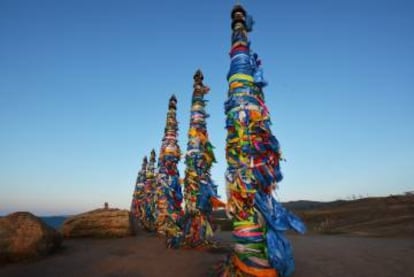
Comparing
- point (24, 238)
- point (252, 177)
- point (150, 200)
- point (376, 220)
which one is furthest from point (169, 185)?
point (376, 220)

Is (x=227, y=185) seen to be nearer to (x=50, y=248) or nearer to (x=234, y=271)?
(x=234, y=271)

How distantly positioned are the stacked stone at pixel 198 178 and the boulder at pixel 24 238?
4537mm

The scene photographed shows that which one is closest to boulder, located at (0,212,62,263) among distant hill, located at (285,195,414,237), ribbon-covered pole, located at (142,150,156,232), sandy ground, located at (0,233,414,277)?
sandy ground, located at (0,233,414,277)

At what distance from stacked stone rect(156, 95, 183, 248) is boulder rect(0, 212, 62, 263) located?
14.6ft

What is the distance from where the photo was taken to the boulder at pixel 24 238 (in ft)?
25.1

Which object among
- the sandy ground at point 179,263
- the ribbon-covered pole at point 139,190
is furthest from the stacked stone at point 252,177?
the ribbon-covered pole at point 139,190

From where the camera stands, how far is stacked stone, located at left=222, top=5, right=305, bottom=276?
5.07 metres

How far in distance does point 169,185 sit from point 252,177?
25.4ft

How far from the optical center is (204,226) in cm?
996

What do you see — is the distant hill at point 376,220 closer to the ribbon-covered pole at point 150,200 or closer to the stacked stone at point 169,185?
the stacked stone at point 169,185

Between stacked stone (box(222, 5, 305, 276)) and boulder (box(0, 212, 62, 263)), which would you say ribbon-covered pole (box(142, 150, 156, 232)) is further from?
stacked stone (box(222, 5, 305, 276))

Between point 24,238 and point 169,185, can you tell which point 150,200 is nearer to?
point 169,185

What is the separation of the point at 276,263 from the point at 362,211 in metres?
24.2

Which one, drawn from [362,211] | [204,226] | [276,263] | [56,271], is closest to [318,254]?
[204,226]
